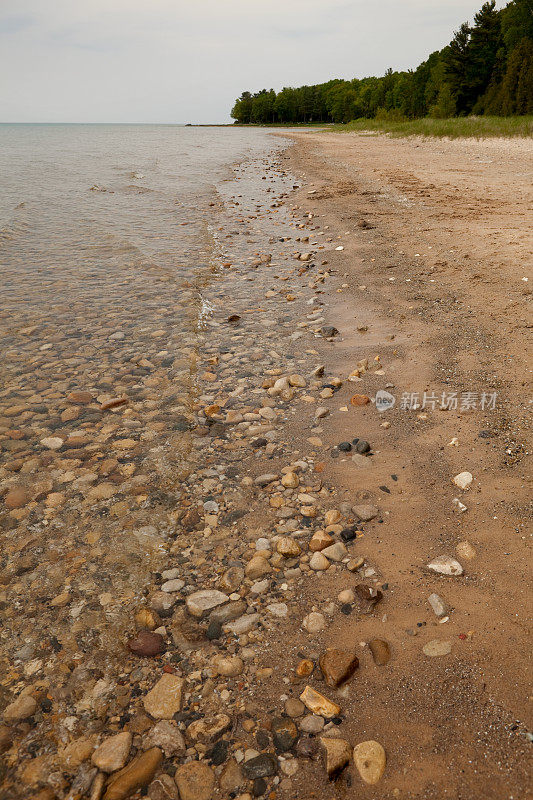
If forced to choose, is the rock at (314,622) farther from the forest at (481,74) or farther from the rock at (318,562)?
the forest at (481,74)

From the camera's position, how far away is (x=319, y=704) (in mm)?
2203

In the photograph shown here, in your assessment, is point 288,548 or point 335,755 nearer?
point 335,755

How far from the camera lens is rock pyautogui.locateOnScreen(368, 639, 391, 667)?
2373 millimetres

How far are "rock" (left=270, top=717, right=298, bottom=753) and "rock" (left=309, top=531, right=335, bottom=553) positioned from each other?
1094mm

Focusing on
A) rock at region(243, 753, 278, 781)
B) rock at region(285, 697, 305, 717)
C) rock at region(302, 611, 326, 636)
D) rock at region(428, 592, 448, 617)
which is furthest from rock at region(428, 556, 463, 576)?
rock at region(243, 753, 278, 781)

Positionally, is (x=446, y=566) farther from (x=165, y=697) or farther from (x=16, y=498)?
(x=16, y=498)

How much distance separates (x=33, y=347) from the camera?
6.50 m

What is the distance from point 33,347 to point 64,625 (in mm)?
4847

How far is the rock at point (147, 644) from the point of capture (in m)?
2.55

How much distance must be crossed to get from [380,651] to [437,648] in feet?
0.98

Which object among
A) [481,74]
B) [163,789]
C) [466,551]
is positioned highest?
[481,74]

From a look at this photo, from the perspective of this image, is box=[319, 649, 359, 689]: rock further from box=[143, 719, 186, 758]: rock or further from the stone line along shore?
box=[143, 719, 186, 758]: rock

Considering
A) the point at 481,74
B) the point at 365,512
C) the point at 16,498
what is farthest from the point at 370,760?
the point at 481,74

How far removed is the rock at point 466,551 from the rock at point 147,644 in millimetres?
1914
